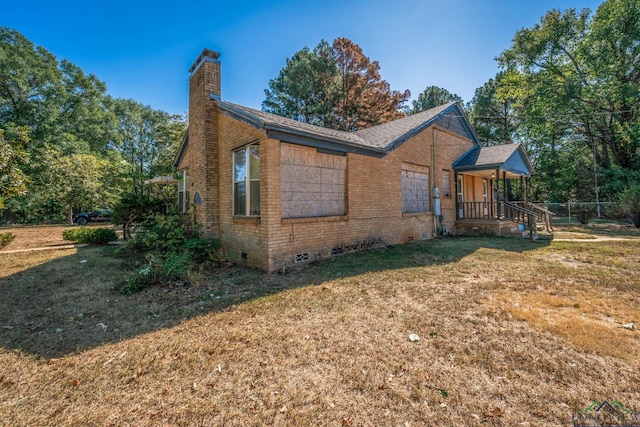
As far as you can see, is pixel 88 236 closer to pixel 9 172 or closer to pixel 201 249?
pixel 9 172

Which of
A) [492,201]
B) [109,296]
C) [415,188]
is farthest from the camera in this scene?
[492,201]

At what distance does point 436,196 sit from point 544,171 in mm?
23121

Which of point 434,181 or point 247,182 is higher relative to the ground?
point 434,181

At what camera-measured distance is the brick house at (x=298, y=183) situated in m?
6.72

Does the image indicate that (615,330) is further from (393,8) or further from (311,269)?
(393,8)

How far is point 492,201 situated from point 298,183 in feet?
36.8

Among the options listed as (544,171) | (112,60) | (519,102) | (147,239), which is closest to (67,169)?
(112,60)

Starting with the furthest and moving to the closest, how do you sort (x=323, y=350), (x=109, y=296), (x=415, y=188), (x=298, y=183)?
(x=415, y=188)
(x=298, y=183)
(x=109, y=296)
(x=323, y=350)

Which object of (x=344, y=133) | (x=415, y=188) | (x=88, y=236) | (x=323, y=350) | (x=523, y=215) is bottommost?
(x=323, y=350)

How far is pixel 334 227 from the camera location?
25.9ft

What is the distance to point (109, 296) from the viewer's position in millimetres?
5098

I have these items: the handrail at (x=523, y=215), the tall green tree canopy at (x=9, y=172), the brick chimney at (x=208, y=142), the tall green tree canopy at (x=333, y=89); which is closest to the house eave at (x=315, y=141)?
the brick chimney at (x=208, y=142)

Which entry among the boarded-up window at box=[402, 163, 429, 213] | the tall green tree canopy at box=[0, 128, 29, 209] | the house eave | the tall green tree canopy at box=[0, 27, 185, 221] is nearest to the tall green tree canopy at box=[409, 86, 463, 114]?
the boarded-up window at box=[402, 163, 429, 213]

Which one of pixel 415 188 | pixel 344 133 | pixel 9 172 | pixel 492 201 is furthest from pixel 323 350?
pixel 492 201
